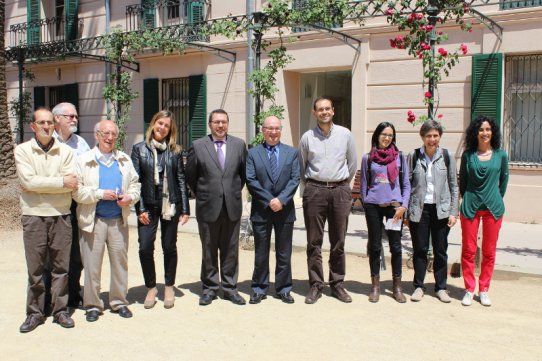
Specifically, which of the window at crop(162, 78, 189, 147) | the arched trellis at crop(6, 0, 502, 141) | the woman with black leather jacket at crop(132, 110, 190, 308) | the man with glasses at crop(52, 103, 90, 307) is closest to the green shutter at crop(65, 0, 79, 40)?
the arched trellis at crop(6, 0, 502, 141)

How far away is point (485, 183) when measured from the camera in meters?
5.88

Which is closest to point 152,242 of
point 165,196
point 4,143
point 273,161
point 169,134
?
point 165,196

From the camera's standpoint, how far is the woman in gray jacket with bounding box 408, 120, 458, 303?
19.8 feet

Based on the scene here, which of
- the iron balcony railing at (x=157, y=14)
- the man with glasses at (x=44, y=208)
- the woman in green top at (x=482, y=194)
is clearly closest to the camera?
the man with glasses at (x=44, y=208)

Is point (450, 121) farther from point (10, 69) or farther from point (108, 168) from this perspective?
point (10, 69)

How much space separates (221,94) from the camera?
14.2 metres

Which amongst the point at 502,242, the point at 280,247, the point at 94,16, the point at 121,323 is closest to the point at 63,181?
the point at 121,323

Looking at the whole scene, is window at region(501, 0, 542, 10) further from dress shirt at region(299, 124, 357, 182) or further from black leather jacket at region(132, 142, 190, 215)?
black leather jacket at region(132, 142, 190, 215)

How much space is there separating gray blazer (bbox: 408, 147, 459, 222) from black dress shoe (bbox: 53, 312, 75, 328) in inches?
127

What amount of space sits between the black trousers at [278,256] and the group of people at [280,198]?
0.01 m

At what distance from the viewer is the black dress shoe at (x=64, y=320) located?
205 inches

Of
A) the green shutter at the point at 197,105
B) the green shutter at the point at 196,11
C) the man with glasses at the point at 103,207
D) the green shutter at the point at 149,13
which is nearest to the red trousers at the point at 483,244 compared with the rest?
the man with glasses at the point at 103,207

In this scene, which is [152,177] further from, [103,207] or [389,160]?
[389,160]

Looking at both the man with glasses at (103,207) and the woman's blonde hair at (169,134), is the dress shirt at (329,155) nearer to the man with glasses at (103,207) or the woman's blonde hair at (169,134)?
the woman's blonde hair at (169,134)
